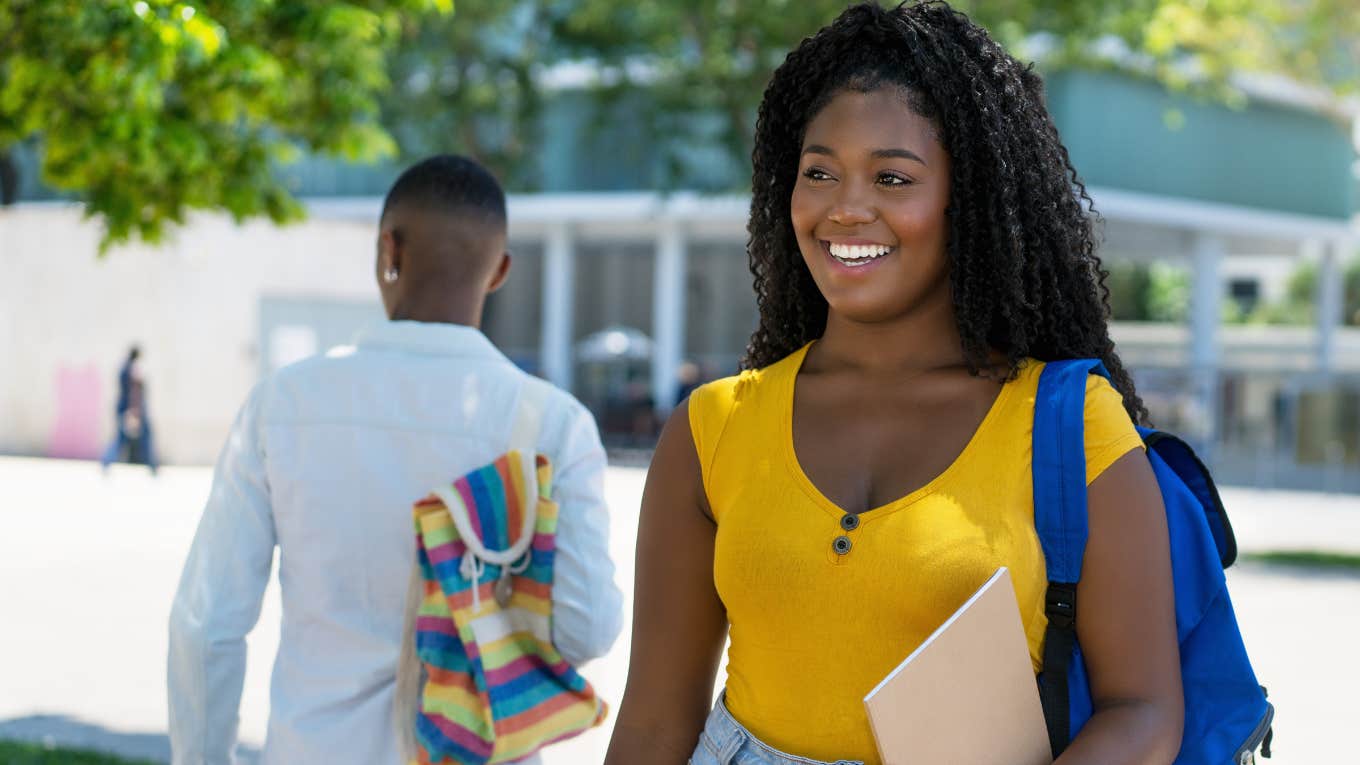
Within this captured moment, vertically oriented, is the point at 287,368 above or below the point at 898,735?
above

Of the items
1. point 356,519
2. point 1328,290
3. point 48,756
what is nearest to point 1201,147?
point 1328,290

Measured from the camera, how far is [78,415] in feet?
77.9

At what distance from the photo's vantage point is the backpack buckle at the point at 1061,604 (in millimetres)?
1912

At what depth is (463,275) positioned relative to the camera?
10.9ft

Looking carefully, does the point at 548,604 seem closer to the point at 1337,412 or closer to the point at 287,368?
the point at 287,368

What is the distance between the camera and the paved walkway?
702 centimetres

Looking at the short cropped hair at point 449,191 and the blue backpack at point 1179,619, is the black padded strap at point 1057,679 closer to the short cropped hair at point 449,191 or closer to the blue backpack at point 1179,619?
the blue backpack at point 1179,619

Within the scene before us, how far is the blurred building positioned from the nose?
15.1 metres

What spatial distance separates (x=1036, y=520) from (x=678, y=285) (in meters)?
29.3

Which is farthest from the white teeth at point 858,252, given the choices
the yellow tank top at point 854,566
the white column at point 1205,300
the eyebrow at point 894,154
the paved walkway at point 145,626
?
the white column at point 1205,300

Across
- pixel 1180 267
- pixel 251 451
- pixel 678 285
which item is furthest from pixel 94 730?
pixel 1180 267

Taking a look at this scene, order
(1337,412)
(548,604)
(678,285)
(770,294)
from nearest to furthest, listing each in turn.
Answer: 1. (770,294)
2. (548,604)
3. (1337,412)
4. (678,285)

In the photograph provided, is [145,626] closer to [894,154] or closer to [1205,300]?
[894,154]

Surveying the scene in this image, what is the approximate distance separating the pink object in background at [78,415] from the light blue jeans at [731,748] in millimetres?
23061
